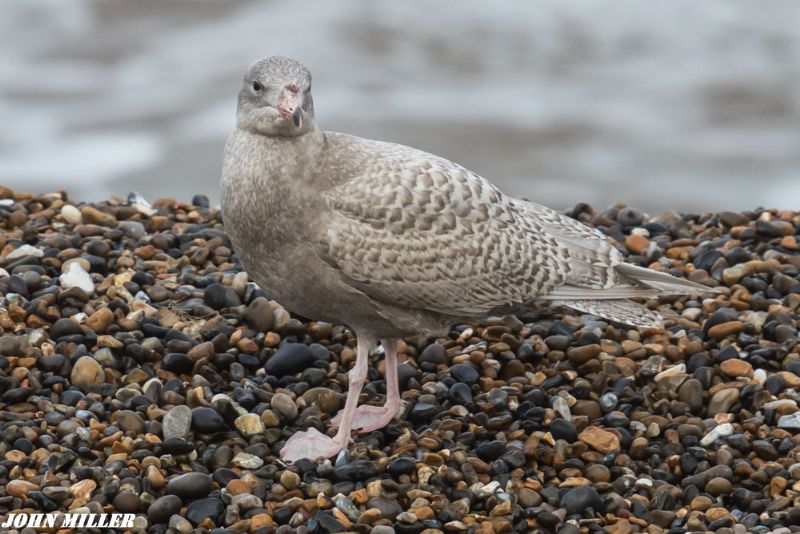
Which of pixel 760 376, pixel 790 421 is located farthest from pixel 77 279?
pixel 790 421

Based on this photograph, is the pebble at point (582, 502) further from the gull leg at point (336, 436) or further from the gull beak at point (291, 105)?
the gull beak at point (291, 105)

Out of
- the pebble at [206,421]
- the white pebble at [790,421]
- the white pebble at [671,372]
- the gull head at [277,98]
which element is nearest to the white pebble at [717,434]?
the white pebble at [790,421]

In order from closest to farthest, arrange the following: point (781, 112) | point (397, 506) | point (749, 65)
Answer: point (397, 506)
point (781, 112)
point (749, 65)

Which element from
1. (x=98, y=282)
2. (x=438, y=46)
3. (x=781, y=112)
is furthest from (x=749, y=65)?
(x=98, y=282)

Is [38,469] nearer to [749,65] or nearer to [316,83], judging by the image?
[316,83]

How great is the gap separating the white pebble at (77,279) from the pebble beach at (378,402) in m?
0.02

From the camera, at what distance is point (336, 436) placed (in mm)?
7180

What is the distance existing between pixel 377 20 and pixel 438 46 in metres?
1.25

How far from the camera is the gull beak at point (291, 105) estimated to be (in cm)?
681

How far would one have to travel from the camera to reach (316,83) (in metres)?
17.8

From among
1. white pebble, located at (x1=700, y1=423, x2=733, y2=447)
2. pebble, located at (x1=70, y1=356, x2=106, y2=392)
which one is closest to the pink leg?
pebble, located at (x1=70, y1=356, x2=106, y2=392)

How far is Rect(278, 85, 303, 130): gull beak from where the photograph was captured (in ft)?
22.3

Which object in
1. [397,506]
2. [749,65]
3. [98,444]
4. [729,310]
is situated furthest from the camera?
[749,65]

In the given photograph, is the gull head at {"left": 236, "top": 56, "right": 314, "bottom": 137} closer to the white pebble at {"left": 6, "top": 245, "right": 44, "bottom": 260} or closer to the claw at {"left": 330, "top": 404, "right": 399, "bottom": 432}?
the claw at {"left": 330, "top": 404, "right": 399, "bottom": 432}
